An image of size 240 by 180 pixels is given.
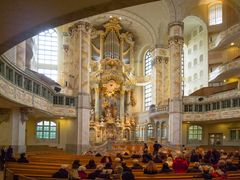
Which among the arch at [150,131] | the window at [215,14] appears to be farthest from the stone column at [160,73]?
the window at [215,14]

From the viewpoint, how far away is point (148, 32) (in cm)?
4184

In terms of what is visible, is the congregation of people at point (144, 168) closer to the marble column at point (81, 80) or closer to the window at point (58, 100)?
the window at point (58, 100)

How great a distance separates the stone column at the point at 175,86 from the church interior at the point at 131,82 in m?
0.09

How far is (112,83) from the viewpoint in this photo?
4322 centimetres

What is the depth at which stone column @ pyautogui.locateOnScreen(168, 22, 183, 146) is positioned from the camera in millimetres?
33131

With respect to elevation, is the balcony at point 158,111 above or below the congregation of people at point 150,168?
above

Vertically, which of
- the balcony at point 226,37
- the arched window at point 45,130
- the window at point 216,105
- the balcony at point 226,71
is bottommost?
the arched window at point 45,130

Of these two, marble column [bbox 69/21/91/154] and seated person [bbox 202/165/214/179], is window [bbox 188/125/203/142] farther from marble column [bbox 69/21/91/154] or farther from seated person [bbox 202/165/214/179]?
seated person [bbox 202/165/214/179]

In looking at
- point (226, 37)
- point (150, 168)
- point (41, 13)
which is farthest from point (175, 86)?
point (41, 13)

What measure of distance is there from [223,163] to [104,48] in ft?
109

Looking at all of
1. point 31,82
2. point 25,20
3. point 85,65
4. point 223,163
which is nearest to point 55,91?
point 85,65

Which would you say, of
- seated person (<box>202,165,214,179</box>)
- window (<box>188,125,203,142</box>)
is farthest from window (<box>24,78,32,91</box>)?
window (<box>188,125,203,142</box>)

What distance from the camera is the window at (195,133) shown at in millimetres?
36688

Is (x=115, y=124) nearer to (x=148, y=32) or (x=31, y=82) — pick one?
(x=148, y=32)
